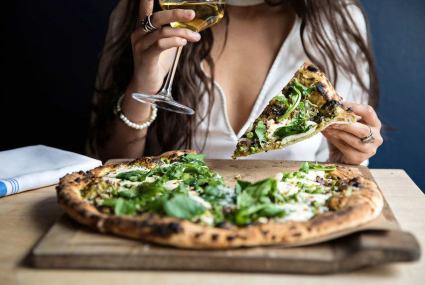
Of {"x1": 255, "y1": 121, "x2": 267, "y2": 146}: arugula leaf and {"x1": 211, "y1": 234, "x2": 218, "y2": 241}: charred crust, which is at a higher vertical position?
{"x1": 211, "y1": 234, "x2": 218, "y2": 241}: charred crust

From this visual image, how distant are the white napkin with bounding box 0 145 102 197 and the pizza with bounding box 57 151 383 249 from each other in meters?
0.25

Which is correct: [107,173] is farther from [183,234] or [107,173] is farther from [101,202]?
[183,234]

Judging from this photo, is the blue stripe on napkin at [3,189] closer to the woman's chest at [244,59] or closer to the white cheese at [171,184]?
the white cheese at [171,184]

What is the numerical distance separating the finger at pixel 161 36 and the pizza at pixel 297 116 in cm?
37

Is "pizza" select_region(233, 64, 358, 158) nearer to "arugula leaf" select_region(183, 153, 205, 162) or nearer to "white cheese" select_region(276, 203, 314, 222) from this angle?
"arugula leaf" select_region(183, 153, 205, 162)

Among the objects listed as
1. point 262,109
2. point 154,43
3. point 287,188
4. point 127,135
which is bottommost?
point 127,135

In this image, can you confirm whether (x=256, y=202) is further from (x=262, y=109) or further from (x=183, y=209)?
(x=262, y=109)

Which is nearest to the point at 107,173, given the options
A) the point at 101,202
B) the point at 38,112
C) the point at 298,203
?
the point at 101,202

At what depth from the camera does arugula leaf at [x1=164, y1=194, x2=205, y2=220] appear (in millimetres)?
1353

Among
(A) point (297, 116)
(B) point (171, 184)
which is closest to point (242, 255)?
(B) point (171, 184)

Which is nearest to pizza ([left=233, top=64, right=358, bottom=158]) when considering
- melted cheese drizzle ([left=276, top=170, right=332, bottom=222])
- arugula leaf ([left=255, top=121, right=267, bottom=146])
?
arugula leaf ([left=255, top=121, right=267, bottom=146])

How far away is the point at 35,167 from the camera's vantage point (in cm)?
208

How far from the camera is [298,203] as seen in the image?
58.7 inches

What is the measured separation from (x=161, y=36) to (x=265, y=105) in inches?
30.8
